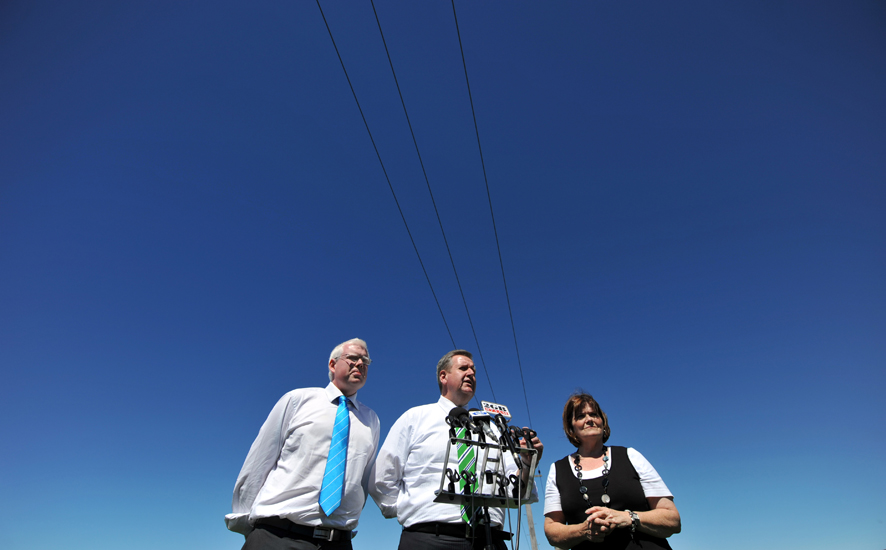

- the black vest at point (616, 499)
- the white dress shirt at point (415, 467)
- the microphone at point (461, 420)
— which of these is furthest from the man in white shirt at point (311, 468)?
the black vest at point (616, 499)

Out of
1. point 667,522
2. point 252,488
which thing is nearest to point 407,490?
point 252,488

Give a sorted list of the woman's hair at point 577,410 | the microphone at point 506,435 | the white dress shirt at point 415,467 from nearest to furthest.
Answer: the microphone at point 506,435 < the white dress shirt at point 415,467 < the woman's hair at point 577,410

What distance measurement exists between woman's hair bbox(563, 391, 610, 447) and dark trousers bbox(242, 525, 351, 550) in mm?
1834

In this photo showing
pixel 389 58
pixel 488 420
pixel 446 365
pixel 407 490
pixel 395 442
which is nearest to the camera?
pixel 488 420

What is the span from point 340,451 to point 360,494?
1.12ft

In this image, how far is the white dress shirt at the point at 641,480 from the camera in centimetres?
283

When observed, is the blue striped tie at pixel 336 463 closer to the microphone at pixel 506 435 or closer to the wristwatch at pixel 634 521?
the microphone at pixel 506 435

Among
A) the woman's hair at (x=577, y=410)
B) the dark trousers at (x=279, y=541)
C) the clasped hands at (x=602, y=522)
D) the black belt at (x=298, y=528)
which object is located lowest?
the dark trousers at (x=279, y=541)

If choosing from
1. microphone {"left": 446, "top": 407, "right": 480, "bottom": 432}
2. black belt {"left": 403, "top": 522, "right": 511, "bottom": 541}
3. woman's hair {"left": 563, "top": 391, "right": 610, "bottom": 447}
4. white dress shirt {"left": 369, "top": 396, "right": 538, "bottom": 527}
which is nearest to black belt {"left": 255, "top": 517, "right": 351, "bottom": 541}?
white dress shirt {"left": 369, "top": 396, "right": 538, "bottom": 527}

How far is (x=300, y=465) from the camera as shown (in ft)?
9.74

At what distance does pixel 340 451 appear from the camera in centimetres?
309

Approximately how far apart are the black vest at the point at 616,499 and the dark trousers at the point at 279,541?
159 cm

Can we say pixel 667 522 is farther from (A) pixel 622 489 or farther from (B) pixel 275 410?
(B) pixel 275 410

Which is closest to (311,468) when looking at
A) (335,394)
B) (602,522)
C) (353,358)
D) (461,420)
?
(335,394)
